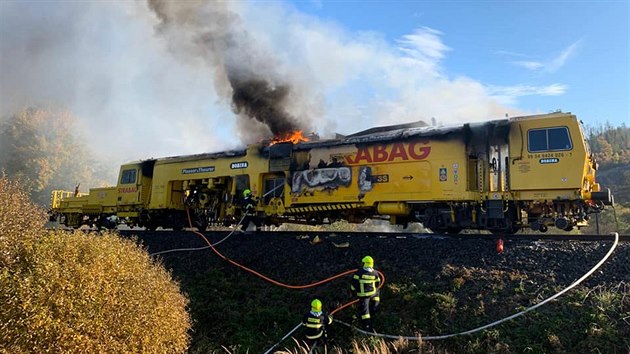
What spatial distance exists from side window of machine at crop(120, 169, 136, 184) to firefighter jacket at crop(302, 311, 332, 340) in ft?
45.9

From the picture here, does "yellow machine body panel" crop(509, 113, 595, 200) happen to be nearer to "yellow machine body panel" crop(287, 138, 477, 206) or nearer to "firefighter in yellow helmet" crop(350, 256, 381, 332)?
"yellow machine body panel" crop(287, 138, 477, 206)

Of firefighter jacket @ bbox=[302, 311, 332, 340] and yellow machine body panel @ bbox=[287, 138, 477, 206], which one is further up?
yellow machine body panel @ bbox=[287, 138, 477, 206]

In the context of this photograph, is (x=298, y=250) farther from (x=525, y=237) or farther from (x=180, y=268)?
(x=525, y=237)

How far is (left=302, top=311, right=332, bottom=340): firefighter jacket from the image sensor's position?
24.9 feet

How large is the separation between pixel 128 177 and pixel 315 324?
48.2 ft

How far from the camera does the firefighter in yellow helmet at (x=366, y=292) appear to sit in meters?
7.75

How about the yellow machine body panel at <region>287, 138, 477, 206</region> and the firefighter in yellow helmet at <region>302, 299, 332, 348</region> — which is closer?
the firefighter in yellow helmet at <region>302, 299, 332, 348</region>

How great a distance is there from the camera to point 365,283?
25.6 ft

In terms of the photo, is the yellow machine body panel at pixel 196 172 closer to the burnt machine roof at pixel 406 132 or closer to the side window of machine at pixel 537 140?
the burnt machine roof at pixel 406 132

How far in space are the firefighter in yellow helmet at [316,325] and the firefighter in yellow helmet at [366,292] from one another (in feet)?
2.06

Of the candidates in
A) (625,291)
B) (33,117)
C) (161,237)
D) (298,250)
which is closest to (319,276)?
(298,250)

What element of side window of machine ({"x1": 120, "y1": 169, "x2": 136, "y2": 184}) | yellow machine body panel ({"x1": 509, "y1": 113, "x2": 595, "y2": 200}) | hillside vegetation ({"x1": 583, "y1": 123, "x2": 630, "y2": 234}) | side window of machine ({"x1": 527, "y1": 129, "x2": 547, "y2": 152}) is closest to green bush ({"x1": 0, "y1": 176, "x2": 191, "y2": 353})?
yellow machine body panel ({"x1": 509, "y1": 113, "x2": 595, "y2": 200})

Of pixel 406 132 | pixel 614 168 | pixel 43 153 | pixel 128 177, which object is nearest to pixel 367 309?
pixel 406 132

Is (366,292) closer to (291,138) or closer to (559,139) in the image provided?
(559,139)
